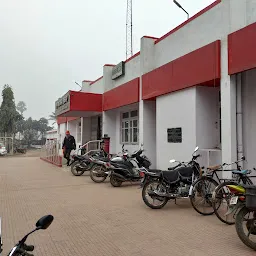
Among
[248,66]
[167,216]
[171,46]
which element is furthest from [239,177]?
[171,46]

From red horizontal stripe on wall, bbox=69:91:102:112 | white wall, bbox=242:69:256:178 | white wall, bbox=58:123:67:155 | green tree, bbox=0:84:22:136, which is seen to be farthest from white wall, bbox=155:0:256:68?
green tree, bbox=0:84:22:136

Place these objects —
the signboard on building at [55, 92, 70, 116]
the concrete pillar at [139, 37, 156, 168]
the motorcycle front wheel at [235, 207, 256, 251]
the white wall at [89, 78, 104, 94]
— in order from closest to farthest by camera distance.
Answer: the motorcycle front wheel at [235, 207, 256, 251] → the concrete pillar at [139, 37, 156, 168] → the signboard on building at [55, 92, 70, 116] → the white wall at [89, 78, 104, 94]

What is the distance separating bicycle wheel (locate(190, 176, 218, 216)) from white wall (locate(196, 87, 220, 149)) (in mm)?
2029

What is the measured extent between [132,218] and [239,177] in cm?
211

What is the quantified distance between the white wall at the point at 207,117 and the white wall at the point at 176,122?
0.13 m

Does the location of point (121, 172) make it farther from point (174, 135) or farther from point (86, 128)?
point (86, 128)

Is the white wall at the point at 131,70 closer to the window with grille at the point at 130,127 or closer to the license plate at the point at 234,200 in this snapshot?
the window with grille at the point at 130,127

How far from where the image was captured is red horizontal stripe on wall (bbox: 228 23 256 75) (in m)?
6.03

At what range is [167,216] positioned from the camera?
5.57 metres

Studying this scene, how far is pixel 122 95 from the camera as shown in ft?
41.8

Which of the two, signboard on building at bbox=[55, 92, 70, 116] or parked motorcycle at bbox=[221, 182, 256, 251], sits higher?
signboard on building at bbox=[55, 92, 70, 116]

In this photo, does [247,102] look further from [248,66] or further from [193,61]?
[193,61]

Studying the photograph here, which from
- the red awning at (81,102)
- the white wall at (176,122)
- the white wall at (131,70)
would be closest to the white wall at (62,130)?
the red awning at (81,102)

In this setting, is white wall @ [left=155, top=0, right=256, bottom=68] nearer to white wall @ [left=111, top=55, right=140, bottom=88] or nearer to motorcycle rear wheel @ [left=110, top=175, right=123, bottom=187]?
white wall @ [left=111, top=55, right=140, bottom=88]
